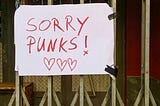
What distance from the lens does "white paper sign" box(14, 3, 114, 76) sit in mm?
2441

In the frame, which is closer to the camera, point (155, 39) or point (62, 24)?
point (62, 24)

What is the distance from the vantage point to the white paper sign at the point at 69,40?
2441mm

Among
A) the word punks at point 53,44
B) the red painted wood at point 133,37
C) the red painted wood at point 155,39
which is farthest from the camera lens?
the red painted wood at point 133,37

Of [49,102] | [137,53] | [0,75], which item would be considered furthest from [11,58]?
[49,102]

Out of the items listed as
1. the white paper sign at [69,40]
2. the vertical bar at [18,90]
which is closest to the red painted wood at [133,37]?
the white paper sign at [69,40]

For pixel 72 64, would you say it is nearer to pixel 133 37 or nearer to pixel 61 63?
pixel 61 63

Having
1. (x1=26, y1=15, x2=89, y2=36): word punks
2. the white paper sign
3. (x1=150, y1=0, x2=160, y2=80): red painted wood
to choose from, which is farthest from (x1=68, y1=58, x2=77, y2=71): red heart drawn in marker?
(x1=150, y1=0, x2=160, y2=80): red painted wood

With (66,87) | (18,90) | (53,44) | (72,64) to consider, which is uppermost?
(53,44)

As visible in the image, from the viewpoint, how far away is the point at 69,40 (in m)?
2.45

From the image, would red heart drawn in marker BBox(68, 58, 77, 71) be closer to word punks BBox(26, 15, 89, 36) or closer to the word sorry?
the word sorry

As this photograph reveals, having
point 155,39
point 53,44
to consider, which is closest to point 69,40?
point 53,44

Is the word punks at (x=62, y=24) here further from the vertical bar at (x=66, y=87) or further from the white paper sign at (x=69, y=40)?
the vertical bar at (x=66, y=87)

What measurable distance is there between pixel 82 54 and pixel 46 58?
26 centimetres

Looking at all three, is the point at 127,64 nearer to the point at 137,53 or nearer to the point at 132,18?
the point at 137,53
